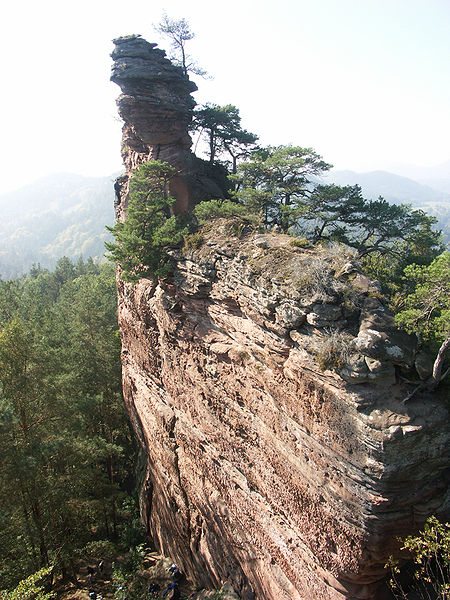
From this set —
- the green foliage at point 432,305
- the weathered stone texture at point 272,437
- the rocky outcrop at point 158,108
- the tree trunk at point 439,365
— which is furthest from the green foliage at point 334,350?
the rocky outcrop at point 158,108

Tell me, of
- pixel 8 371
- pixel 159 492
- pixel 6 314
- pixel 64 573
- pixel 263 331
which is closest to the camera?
pixel 263 331

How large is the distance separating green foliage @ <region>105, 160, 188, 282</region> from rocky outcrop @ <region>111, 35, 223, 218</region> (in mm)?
2349

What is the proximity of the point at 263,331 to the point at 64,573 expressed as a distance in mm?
17772

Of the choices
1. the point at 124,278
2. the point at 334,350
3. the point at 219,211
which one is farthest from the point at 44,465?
the point at 334,350

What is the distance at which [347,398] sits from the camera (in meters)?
9.34

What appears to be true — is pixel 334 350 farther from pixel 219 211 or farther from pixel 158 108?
pixel 158 108

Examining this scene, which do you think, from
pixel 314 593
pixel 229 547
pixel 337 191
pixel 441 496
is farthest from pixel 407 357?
pixel 229 547

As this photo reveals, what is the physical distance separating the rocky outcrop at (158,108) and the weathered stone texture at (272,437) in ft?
21.9

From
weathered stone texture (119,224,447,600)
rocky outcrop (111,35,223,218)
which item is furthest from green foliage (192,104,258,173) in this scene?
weathered stone texture (119,224,447,600)

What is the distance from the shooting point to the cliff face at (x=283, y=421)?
356 inches

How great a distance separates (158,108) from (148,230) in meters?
7.86

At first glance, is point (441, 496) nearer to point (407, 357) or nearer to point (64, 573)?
point (407, 357)

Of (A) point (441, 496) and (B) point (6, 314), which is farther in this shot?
(B) point (6, 314)

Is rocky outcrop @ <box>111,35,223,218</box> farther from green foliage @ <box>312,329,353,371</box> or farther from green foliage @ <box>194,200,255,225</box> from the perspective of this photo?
green foliage @ <box>312,329,353,371</box>
